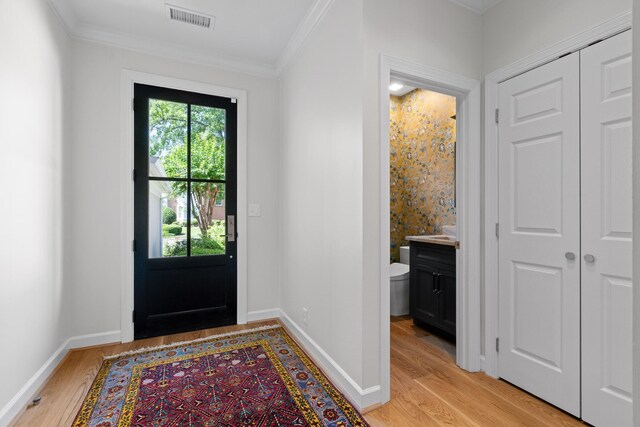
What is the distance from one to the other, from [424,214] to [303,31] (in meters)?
2.38

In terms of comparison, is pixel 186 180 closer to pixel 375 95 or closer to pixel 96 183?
pixel 96 183

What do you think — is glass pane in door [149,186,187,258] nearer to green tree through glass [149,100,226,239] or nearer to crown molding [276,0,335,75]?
green tree through glass [149,100,226,239]

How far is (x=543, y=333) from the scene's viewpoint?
1.82m

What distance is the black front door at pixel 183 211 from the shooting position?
2771 mm

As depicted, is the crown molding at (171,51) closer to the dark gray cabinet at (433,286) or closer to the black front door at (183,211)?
the black front door at (183,211)

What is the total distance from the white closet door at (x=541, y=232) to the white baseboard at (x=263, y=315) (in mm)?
2097

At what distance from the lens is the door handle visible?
308 cm

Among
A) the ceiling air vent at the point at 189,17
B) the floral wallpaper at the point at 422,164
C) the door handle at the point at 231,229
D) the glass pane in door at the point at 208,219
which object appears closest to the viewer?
the ceiling air vent at the point at 189,17

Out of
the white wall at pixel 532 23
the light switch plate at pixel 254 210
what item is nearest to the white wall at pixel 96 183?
the light switch plate at pixel 254 210

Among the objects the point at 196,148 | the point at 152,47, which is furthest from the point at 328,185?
the point at 152,47

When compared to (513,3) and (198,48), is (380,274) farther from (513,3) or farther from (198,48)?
(198,48)

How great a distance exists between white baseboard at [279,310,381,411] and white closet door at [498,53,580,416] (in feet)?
3.26

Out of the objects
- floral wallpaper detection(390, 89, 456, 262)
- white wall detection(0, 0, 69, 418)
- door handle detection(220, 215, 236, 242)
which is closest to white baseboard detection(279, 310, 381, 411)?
door handle detection(220, 215, 236, 242)

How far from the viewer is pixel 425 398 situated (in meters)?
1.85
